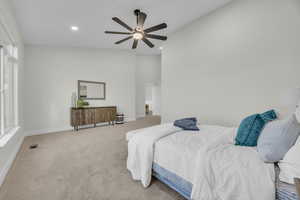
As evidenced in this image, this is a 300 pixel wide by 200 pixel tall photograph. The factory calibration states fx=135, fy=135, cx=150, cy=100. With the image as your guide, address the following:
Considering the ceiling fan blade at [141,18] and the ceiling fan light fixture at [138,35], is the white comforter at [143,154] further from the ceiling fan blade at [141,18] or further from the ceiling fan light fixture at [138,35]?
the ceiling fan blade at [141,18]

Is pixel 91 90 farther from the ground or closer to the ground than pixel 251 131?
farther from the ground

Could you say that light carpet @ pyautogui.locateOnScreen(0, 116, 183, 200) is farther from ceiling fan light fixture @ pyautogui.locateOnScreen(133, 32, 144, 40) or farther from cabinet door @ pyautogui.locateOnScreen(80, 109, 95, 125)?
ceiling fan light fixture @ pyautogui.locateOnScreen(133, 32, 144, 40)

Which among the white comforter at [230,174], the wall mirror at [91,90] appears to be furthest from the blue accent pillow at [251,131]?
the wall mirror at [91,90]

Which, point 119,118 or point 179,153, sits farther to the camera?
point 119,118

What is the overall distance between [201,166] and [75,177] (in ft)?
6.12

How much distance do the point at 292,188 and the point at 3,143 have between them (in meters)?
3.44

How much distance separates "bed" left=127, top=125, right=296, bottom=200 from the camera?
1.07 meters

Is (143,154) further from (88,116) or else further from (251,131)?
(88,116)

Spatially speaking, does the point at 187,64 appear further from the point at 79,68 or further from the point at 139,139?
the point at 79,68

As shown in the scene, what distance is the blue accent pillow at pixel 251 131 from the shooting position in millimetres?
1605

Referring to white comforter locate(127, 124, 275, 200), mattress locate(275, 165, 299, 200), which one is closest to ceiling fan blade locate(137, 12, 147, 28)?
white comforter locate(127, 124, 275, 200)

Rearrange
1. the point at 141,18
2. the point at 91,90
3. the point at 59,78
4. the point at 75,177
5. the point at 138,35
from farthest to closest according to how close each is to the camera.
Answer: the point at 91,90, the point at 59,78, the point at 138,35, the point at 141,18, the point at 75,177

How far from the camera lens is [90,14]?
3082 millimetres

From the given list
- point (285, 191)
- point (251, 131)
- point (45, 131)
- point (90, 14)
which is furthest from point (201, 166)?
point (45, 131)
